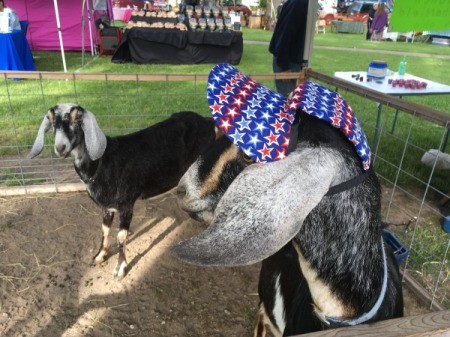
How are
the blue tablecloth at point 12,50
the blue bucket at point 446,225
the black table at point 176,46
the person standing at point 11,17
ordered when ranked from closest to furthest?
the blue bucket at point 446,225 < the blue tablecloth at point 12,50 < the person standing at point 11,17 < the black table at point 176,46

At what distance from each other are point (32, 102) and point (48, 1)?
8.44m

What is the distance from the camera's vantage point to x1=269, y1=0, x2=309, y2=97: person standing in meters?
5.05

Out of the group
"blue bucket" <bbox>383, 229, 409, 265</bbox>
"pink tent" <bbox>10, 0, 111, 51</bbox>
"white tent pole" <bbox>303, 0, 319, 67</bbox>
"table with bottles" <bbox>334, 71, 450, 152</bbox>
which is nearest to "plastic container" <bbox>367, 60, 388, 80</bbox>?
"table with bottles" <bbox>334, 71, 450, 152</bbox>

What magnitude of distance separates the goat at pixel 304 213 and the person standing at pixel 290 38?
12.3 ft

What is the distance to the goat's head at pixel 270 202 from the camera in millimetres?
924

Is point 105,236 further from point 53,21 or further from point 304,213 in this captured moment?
point 53,21

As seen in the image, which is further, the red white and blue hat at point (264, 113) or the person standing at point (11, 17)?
the person standing at point (11, 17)

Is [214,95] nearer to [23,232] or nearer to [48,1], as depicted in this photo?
[23,232]

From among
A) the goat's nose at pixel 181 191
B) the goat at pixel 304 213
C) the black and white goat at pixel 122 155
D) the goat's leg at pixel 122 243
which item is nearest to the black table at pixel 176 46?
the black and white goat at pixel 122 155

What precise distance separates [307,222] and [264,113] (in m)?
0.38

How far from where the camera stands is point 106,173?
3.22 metres

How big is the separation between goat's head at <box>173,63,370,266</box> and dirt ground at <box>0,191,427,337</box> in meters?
2.05

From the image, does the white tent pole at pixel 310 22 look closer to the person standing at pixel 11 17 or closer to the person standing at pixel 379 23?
the person standing at pixel 11 17

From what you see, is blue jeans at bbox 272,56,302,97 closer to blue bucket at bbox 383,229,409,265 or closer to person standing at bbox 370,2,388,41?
blue bucket at bbox 383,229,409,265
